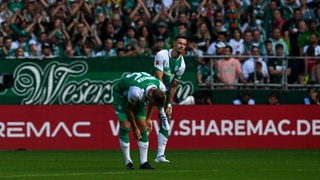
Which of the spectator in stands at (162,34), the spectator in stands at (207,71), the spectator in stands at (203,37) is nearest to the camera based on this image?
the spectator in stands at (207,71)

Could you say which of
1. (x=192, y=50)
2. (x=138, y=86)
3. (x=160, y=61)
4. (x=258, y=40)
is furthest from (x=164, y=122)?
(x=258, y=40)

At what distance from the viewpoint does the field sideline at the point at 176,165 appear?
1639cm

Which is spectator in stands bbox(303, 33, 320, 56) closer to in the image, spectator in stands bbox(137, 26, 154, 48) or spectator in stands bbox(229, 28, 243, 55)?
spectator in stands bbox(229, 28, 243, 55)

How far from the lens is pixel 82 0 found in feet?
96.0

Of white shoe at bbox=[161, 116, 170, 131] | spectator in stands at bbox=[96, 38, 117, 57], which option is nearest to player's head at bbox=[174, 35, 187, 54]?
white shoe at bbox=[161, 116, 170, 131]

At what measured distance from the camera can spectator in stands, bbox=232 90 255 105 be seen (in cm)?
2737

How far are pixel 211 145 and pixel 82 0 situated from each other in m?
6.03

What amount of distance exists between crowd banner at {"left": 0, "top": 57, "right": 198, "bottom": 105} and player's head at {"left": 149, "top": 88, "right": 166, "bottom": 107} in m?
10.3

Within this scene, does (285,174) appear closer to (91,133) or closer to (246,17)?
(91,133)

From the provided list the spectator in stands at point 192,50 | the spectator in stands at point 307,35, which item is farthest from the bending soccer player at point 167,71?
the spectator in stands at point 307,35

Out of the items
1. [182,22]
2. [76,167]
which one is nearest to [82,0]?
[182,22]

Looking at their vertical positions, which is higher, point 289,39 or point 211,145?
point 289,39

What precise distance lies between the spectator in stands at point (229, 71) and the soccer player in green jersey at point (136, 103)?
935 centimetres

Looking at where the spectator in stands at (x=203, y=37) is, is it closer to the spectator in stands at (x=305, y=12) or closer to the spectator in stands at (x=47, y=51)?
the spectator in stands at (x=305, y=12)
